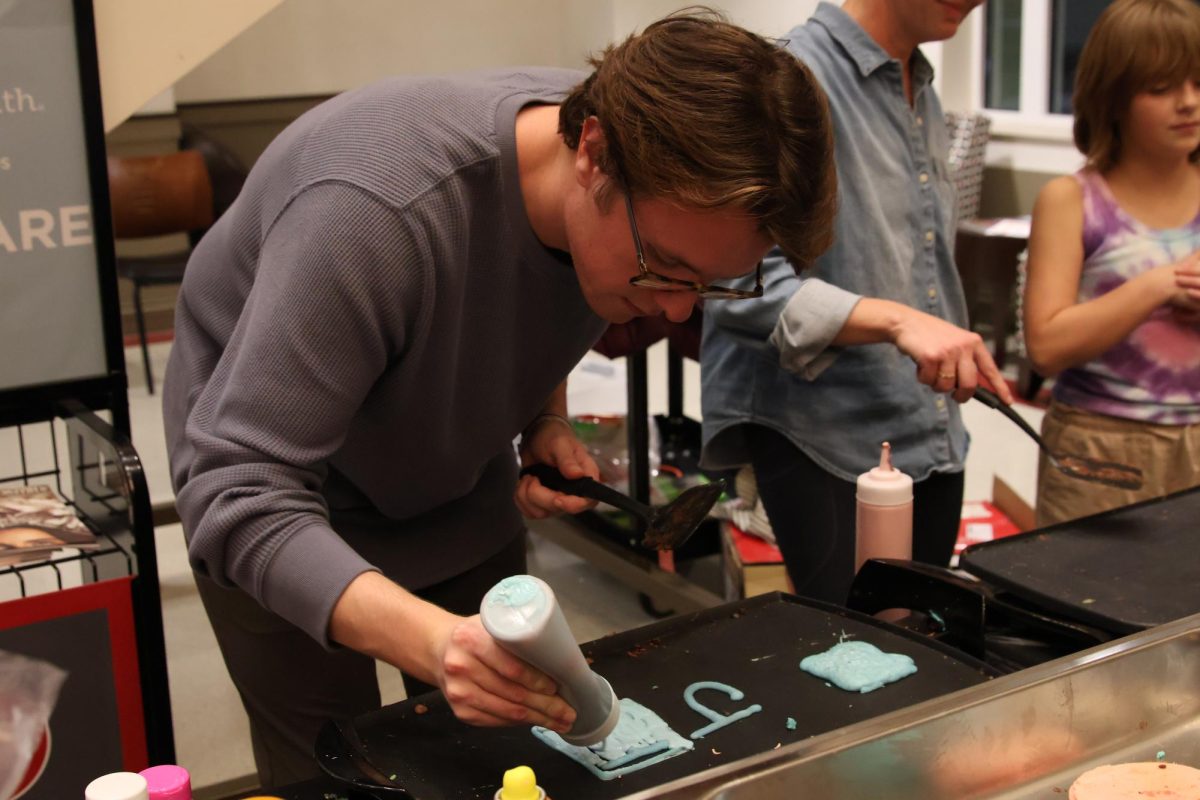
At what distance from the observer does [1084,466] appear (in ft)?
5.24

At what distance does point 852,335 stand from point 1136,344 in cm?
66

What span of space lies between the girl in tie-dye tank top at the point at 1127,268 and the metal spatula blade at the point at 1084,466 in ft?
0.78

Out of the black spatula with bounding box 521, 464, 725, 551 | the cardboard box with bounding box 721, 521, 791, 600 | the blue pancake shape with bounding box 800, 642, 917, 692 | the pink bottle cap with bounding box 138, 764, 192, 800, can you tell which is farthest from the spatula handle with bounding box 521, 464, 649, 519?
the cardboard box with bounding box 721, 521, 791, 600

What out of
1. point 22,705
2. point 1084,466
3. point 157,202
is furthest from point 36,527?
point 157,202

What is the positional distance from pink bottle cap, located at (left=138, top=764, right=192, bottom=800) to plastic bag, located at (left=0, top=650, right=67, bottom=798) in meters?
0.69

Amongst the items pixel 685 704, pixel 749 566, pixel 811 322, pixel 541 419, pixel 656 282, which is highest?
pixel 656 282

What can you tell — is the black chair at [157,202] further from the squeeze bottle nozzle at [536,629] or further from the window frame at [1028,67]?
the squeeze bottle nozzle at [536,629]

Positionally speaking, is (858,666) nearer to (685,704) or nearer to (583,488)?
(685,704)

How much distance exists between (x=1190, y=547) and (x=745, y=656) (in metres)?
0.52

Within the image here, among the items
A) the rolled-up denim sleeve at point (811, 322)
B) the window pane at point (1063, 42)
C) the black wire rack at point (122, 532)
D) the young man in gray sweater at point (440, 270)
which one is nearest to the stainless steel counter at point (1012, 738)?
the young man in gray sweater at point (440, 270)

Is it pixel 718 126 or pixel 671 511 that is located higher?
pixel 718 126

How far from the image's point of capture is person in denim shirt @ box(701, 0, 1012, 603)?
153 centimetres

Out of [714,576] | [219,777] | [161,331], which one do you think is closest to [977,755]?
[219,777]

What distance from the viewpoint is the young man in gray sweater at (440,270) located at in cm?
96
